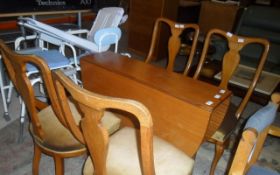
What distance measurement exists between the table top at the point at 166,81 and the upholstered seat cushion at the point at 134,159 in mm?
248

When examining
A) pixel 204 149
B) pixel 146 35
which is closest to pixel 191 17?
pixel 146 35

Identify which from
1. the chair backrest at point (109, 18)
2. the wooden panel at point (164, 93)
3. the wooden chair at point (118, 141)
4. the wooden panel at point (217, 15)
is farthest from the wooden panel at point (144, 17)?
the wooden chair at point (118, 141)

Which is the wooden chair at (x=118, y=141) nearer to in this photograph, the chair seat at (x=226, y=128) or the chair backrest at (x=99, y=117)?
the chair backrest at (x=99, y=117)

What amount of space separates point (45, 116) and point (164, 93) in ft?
2.11

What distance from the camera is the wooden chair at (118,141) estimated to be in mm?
661

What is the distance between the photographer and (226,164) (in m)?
1.72

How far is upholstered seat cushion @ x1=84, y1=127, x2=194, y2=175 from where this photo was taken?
970mm

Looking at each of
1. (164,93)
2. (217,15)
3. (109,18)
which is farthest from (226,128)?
(217,15)

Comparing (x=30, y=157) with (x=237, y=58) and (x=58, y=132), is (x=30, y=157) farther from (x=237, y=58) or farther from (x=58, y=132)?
(x=237, y=58)

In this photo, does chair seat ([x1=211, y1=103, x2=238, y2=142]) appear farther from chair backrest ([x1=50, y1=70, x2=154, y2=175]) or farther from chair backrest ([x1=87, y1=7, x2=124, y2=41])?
chair backrest ([x1=87, y1=7, x2=124, y2=41])

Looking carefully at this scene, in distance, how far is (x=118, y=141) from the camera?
1098 mm

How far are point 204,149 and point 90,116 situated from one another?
136cm

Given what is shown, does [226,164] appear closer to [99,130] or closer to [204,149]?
[204,149]

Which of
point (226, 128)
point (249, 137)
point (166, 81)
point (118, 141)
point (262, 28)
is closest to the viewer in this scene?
point (249, 137)
